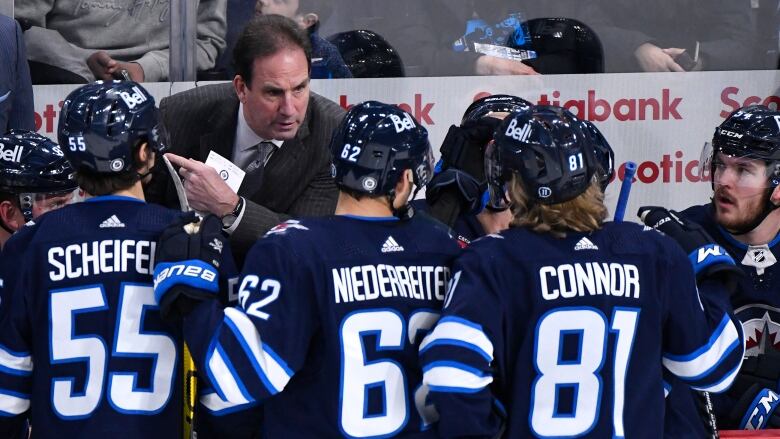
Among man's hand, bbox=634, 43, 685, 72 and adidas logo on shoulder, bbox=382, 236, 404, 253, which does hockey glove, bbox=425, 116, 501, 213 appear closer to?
adidas logo on shoulder, bbox=382, 236, 404, 253

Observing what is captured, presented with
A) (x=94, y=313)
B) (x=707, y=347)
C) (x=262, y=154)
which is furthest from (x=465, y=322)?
(x=262, y=154)

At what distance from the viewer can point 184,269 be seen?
103 inches

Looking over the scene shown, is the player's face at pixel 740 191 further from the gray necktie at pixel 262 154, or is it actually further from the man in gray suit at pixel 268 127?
the gray necktie at pixel 262 154

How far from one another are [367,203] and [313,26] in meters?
2.33

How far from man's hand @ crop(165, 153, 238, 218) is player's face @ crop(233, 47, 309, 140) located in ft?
1.33

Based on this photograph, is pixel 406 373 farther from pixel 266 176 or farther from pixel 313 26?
pixel 313 26

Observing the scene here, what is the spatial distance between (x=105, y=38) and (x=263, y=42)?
1.52 metres

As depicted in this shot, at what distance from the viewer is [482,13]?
A: 494 cm

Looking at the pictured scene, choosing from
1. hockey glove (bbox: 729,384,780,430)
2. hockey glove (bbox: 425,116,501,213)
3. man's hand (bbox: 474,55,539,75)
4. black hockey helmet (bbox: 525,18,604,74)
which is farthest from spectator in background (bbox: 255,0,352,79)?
hockey glove (bbox: 729,384,780,430)

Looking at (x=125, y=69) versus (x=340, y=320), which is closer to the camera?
(x=340, y=320)

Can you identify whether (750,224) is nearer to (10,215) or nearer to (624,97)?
(624,97)

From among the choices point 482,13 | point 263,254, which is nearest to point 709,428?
point 263,254

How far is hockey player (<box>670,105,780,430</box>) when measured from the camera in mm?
3389

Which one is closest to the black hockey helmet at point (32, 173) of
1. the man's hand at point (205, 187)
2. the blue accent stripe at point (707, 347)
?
the man's hand at point (205, 187)
